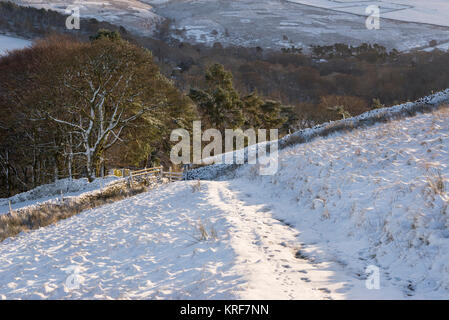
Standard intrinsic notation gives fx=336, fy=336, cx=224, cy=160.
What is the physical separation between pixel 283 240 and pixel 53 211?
14.6m

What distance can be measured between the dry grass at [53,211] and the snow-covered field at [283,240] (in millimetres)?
2691

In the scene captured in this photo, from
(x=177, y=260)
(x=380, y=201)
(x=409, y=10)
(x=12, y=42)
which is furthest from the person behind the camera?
(x=409, y=10)

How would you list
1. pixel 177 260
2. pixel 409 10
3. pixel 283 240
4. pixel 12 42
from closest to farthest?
pixel 177 260 < pixel 283 240 < pixel 12 42 < pixel 409 10

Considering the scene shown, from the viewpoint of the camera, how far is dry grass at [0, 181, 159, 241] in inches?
600

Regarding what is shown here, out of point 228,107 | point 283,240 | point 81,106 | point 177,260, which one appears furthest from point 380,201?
point 228,107

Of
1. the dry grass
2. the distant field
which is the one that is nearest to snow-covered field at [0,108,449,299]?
the dry grass

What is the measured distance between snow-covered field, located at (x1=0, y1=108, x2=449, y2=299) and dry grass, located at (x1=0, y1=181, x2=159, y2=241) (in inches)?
106

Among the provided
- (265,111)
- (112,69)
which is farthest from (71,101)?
(265,111)

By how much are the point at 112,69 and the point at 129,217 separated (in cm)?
1890

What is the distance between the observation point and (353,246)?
6.82 metres

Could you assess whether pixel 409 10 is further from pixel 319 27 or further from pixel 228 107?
pixel 228 107

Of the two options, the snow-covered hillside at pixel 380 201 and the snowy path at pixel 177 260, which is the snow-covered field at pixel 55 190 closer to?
the snowy path at pixel 177 260

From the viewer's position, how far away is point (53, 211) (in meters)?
17.9
